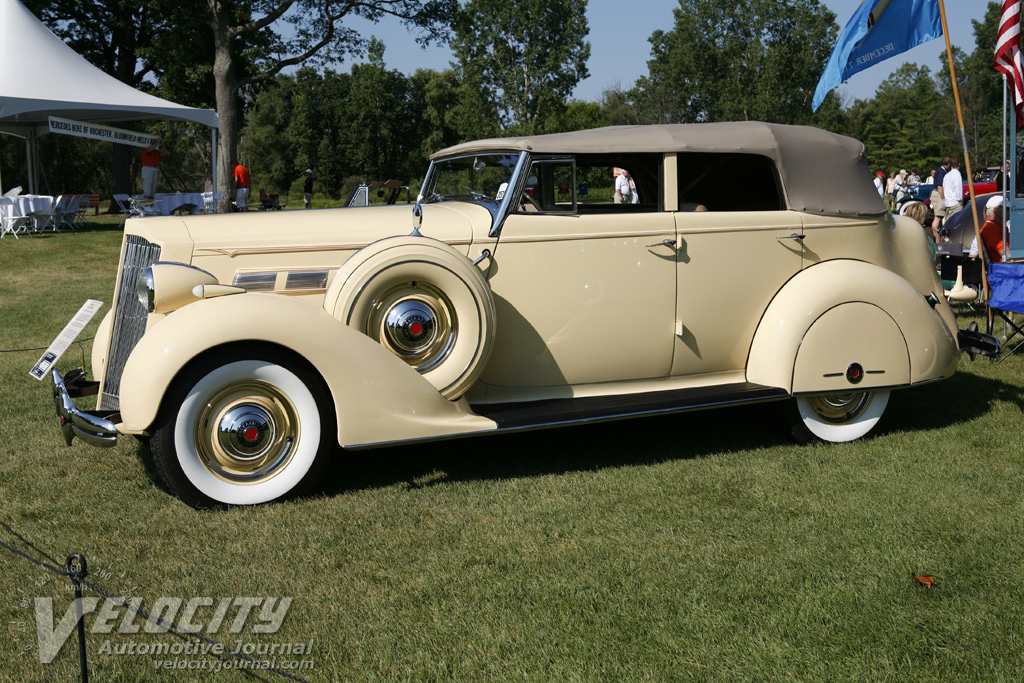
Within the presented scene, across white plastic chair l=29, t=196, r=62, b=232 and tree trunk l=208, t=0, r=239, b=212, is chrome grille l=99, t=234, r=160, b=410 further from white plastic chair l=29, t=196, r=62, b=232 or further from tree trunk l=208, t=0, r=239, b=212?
tree trunk l=208, t=0, r=239, b=212

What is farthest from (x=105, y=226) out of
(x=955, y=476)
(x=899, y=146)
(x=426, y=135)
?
(x=899, y=146)

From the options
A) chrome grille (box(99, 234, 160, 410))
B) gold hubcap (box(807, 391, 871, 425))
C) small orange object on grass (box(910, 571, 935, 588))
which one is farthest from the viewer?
gold hubcap (box(807, 391, 871, 425))

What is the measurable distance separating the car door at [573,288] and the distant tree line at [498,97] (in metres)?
20.7

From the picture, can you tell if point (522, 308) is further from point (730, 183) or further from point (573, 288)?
point (730, 183)

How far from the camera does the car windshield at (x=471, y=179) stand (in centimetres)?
466

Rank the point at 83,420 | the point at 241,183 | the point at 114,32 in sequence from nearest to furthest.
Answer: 1. the point at 83,420
2. the point at 241,183
3. the point at 114,32

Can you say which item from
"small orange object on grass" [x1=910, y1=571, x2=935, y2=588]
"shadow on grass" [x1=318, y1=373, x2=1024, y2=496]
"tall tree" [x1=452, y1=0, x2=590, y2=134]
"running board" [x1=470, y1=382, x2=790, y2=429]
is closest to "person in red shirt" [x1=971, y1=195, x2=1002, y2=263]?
"shadow on grass" [x1=318, y1=373, x2=1024, y2=496]

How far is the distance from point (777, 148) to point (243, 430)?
3423mm

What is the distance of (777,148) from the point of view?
485 cm

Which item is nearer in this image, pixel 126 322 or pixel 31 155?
pixel 126 322

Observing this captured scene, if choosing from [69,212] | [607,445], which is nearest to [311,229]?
[607,445]

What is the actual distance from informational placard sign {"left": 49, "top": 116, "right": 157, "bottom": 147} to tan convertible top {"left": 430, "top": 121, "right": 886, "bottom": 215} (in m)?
14.9

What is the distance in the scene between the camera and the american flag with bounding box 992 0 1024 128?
24.4 feet

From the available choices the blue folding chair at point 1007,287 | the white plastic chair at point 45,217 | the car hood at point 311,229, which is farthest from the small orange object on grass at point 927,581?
the white plastic chair at point 45,217
